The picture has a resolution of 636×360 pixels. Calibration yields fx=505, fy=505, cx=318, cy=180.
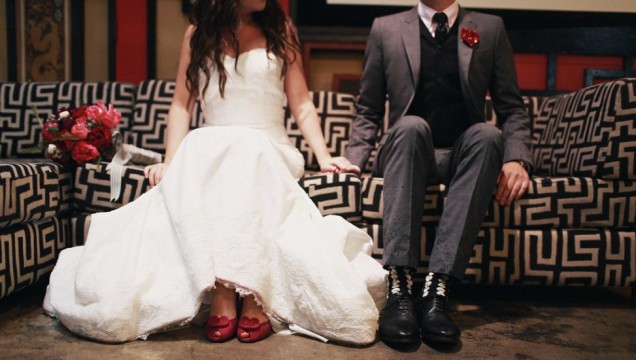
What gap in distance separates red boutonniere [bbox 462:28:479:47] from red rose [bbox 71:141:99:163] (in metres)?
1.38

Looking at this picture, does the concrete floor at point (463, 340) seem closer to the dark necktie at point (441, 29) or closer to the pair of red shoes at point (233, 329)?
the pair of red shoes at point (233, 329)

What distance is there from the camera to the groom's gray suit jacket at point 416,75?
1719 mm

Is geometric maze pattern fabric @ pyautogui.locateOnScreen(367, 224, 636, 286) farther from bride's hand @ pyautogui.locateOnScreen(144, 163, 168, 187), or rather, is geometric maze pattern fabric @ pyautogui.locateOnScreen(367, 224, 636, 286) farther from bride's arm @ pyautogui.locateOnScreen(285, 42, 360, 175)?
bride's hand @ pyautogui.locateOnScreen(144, 163, 168, 187)

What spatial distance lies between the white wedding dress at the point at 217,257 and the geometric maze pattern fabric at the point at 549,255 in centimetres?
41

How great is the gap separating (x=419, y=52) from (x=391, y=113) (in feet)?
0.76

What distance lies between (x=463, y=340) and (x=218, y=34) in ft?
4.12

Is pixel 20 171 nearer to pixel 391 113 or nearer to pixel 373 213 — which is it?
pixel 373 213

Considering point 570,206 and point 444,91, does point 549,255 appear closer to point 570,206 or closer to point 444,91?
point 570,206

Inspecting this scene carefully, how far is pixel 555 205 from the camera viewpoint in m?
1.68

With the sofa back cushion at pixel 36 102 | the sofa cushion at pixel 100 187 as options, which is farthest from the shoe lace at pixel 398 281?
the sofa back cushion at pixel 36 102

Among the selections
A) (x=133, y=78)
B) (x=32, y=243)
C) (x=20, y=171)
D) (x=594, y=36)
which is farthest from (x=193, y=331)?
(x=594, y=36)

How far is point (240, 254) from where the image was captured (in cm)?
129

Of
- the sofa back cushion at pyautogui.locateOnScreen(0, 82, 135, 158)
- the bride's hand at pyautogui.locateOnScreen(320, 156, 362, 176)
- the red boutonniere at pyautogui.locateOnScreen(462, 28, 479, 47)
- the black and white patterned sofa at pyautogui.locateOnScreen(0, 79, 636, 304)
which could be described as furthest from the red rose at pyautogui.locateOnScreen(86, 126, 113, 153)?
the red boutonniere at pyautogui.locateOnScreen(462, 28, 479, 47)

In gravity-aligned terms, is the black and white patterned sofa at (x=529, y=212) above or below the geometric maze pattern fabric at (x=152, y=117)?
below
